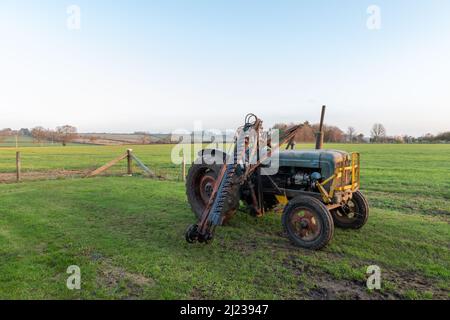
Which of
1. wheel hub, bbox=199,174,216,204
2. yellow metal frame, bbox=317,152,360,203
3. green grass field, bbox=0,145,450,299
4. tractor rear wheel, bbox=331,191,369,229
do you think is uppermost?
yellow metal frame, bbox=317,152,360,203

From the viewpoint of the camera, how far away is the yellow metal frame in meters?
Answer: 5.72

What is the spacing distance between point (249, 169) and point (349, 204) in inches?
89.3

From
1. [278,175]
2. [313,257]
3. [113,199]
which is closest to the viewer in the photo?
[313,257]

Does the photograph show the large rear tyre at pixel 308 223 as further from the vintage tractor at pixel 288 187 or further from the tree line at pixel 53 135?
the tree line at pixel 53 135

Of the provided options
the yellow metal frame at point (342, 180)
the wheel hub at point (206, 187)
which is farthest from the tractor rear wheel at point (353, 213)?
the wheel hub at point (206, 187)

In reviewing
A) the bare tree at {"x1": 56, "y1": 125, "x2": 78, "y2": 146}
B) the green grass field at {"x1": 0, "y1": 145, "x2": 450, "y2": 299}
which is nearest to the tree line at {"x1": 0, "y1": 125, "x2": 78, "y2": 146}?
the bare tree at {"x1": 56, "y1": 125, "x2": 78, "y2": 146}

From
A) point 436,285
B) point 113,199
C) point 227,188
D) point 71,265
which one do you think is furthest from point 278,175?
point 113,199

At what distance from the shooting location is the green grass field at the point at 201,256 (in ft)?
13.1

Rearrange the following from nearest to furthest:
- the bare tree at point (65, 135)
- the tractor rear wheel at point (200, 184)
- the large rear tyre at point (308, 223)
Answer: the large rear tyre at point (308, 223) < the tractor rear wheel at point (200, 184) < the bare tree at point (65, 135)

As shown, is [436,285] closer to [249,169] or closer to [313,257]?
[313,257]

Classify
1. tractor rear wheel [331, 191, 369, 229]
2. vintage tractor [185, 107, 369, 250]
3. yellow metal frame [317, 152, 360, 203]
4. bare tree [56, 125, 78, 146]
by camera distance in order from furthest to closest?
bare tree [56, 125, 78, 146], tractor rear wheel [331, 191, 369, 229], yellow metal frame [317, 152, 360, 203], vintage tractor [185, 107, 369, 250]

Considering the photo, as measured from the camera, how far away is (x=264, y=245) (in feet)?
18.6

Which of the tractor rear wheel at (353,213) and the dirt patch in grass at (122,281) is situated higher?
the tractor rear wheel at (353,213)

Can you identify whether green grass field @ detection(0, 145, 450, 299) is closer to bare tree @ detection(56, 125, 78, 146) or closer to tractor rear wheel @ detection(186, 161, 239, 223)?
tractor rear wheel @ detection(186, 161, 239, 223)
